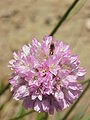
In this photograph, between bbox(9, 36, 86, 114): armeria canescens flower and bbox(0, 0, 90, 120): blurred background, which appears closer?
bbox(9, 36, 86, 114): armeria canescens flower

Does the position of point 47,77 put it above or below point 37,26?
below

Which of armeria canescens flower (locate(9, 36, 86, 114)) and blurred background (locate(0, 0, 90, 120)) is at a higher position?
blurred background (locate(0, 0, 90, 120))

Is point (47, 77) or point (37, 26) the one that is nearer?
point (47, 77)

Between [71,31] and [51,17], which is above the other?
[51,17]

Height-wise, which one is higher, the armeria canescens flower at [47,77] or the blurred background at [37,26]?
the blurred background at [37,26]

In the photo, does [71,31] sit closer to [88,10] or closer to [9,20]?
[88,10]

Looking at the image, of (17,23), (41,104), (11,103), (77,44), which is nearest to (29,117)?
(11,103)

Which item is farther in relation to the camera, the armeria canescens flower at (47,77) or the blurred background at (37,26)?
the blurred background at (37,26)

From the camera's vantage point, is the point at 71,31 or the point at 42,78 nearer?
the point at 42,78
